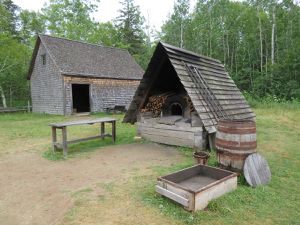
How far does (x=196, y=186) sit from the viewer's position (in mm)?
4180

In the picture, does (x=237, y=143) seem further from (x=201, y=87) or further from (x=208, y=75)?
(x=208, y=75)

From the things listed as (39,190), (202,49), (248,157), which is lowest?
(39,190)

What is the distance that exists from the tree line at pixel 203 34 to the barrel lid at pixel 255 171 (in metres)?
20.4

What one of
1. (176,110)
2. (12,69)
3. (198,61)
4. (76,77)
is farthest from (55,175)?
(12,69)

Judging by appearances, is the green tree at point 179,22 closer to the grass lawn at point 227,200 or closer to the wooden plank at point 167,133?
the wooden plank at point 167,133

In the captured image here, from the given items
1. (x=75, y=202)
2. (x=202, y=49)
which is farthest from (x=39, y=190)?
(x=202, y=49)

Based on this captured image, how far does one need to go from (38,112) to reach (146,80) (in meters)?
14.1

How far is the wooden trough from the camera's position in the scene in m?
3.40

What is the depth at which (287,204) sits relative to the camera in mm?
3688

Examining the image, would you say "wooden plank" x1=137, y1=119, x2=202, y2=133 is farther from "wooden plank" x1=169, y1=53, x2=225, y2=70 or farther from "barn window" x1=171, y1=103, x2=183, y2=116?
"wooden plank" x1=169, y1=53, x2=225, y2=70

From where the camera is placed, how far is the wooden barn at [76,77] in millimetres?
16422

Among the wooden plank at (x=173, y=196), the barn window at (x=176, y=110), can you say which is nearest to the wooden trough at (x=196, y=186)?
the wooden plank at (x=173, y=196)

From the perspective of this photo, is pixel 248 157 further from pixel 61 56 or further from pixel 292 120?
pixel 61 56

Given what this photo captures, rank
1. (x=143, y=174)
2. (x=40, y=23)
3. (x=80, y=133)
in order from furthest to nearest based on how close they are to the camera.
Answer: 1. (x=40, y=23)
2. (x=80, y=133)
3. (x=143, y=174)
